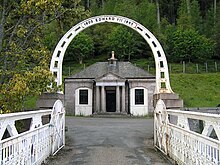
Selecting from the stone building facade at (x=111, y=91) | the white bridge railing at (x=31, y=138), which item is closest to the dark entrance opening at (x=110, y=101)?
the stone building facade at (x=111, y=91)

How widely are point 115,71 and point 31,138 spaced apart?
2309cm

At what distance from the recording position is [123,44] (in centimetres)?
4694

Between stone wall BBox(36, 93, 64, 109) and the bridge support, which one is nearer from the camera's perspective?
the bridge support

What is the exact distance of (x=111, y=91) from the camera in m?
28.0

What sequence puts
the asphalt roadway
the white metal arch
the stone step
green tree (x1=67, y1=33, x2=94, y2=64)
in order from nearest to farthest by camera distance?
the asphalt roadway < the white metal arch < the stone step < green tree (x1=67, y1=33, x2=94, y2=64)

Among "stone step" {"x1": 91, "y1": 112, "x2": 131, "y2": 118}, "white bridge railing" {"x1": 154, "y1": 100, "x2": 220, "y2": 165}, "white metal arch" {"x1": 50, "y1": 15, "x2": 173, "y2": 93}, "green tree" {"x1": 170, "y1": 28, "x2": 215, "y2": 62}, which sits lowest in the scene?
"stone step" {"x1": 91, "y1": 112, "x2": 131, "y2": 118}

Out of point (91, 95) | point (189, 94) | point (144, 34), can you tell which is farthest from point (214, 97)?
point (144, 34)

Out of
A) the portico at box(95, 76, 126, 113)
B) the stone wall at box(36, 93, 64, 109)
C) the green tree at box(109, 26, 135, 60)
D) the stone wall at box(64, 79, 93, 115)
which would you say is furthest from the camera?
the green tree at box(109, 26, 135, 60)

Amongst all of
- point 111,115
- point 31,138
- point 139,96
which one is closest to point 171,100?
point 31,138

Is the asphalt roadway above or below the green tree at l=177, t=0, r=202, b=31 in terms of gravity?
below

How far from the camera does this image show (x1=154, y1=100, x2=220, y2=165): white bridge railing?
414cm

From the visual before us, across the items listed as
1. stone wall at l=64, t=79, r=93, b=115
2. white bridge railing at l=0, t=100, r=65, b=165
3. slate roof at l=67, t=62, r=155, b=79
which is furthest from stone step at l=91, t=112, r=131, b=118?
white bridge railing at l=0, t=100, r=65, b=165

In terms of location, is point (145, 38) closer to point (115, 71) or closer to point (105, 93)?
point (105, 93)

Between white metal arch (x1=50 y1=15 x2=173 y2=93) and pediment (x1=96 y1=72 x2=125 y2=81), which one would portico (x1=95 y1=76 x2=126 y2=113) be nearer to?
pediment (x1=96 y1=72 x2=125 y2=81)
